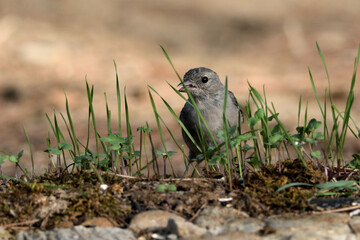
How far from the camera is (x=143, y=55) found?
1298cm

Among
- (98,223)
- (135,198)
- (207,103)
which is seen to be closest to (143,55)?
(207,103)

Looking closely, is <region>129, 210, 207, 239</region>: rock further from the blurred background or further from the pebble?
the blurred background

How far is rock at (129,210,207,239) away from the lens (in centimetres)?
291

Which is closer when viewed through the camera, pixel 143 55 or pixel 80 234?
pixel 80 234

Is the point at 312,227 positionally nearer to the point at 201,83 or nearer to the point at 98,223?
the point at 98,223

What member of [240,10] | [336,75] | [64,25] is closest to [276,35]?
[240,10]

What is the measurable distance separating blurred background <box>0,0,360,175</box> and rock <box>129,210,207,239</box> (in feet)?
18.2

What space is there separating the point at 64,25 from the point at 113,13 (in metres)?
2.99

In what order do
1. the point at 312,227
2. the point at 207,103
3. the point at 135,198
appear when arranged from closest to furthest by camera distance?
the point at 312,227 → the point at 135,198 → the point at 207,103

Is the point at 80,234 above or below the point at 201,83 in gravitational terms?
below

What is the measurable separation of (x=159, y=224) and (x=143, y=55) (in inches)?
401

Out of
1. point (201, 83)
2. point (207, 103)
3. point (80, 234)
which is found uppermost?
point (201, 83)

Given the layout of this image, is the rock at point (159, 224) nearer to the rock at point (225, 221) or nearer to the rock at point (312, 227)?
the rock at point (225, 221)

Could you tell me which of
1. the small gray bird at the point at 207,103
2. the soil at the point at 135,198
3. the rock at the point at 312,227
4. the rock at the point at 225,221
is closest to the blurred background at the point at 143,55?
the small gray bird at the point at 207,103
